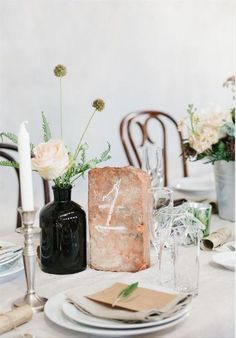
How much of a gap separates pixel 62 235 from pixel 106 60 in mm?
1895

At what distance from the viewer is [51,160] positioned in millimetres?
1254

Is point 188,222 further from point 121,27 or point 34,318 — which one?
point 121,27

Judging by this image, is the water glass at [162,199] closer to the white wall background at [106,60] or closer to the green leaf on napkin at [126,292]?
the green leaf on napkin at [126,292]

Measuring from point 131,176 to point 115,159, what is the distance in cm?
187

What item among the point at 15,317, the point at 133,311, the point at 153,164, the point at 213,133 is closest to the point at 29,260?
the point at 15,317

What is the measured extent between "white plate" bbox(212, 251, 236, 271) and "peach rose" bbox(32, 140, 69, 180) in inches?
15.8

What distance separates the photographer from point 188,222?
1.30m

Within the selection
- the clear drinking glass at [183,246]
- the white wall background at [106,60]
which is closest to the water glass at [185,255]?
the clear drinking glass at [183,246]

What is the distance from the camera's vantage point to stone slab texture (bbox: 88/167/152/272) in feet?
4.41

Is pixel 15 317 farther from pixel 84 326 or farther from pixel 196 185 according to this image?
pixel 196 185

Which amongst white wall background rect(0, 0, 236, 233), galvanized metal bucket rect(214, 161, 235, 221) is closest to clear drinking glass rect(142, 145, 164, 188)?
galvanized metal bucket rect(214, 161, 235, 221)

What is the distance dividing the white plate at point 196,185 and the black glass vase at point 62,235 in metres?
0.76

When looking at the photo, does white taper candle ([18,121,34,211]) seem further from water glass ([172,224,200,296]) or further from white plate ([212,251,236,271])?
white plate ([212,251,236,271])

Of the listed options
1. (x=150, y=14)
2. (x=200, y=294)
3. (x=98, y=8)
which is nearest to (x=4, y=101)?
(x=98, y=8)
